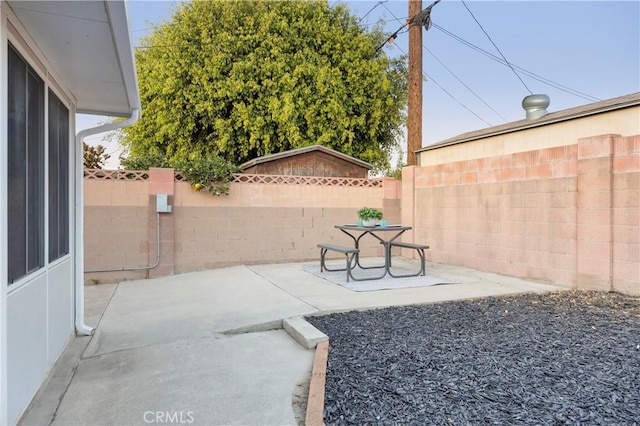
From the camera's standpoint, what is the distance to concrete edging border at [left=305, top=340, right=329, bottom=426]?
6.75ft

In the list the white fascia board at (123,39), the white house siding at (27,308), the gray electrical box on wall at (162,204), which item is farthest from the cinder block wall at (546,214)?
the white house siding at (27,308)

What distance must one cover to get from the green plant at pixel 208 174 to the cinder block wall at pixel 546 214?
416 cm

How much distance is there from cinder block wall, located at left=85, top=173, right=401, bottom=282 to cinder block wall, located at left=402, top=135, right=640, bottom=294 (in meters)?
1.72

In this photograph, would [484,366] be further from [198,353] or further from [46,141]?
[46,141]

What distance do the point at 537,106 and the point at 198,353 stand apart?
25.7 feet

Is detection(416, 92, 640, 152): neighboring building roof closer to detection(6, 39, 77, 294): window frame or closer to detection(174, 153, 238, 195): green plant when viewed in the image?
detection(174, 153, 238, 195): green plant

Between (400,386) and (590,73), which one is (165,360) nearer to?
(400,386)

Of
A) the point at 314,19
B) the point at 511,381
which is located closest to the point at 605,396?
the point at 511,381

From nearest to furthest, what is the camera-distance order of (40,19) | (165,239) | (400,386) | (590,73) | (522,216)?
(40,19), (400,386), (522,216), (165,239), (590,73)

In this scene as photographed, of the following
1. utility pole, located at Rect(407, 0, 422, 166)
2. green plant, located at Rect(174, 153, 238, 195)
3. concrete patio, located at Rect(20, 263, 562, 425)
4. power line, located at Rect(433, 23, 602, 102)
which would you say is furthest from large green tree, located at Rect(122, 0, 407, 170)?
concrete patio, located at Rect(20, 263, 562, 425)

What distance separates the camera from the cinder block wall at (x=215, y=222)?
6.62 m

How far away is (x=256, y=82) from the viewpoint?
11.9 m

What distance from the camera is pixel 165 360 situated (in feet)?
9.88

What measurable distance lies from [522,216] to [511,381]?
14.4 feet
